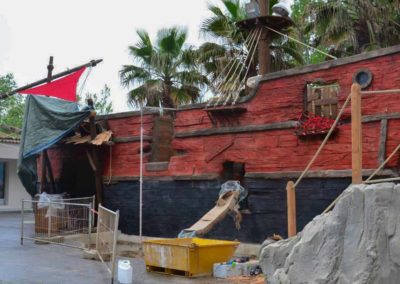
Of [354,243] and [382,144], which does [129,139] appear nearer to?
[382,144]

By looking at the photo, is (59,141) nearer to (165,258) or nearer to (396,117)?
(165,258)

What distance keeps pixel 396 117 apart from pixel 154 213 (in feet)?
21.9

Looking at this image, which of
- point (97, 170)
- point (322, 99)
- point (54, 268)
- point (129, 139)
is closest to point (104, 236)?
point (54, 268)

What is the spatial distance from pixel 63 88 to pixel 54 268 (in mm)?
7639

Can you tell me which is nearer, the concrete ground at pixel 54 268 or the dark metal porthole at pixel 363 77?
the concrete ground at pixel 54 268

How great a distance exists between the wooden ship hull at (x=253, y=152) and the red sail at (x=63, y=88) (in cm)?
172

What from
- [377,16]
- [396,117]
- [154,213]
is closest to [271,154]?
[396,117]

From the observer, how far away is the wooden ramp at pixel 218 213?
11.2 metres

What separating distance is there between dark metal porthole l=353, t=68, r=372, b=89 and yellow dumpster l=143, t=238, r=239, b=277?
3.82 m

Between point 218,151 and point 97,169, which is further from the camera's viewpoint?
point 97,169

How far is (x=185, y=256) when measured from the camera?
927cm

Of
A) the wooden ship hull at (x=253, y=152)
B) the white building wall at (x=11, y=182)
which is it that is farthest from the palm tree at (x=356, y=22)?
the white building wall at (x=11, y=182)

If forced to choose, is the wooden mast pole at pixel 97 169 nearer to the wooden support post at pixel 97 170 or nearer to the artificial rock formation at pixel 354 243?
the wooden support post at pixel 97 170

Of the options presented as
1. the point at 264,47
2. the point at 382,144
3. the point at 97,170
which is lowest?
the point at 97,170
